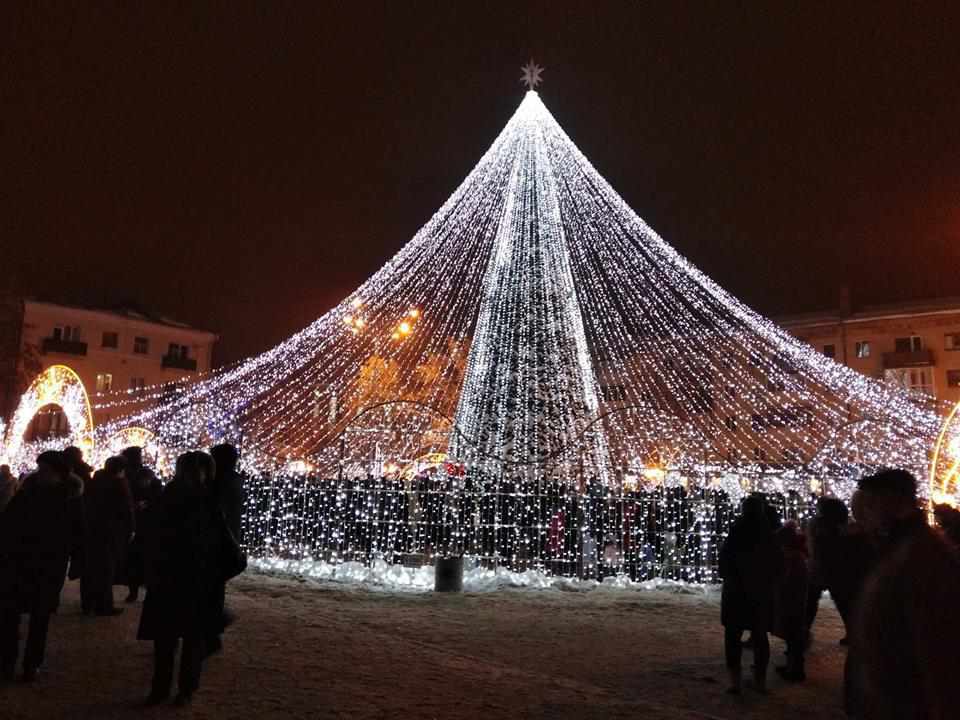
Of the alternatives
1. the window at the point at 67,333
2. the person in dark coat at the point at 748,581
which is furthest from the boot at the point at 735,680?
the window at the point at 67,333

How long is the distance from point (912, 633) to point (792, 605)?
529 centimetres

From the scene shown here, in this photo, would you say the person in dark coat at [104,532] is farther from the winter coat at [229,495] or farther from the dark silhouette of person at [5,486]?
the dark silhouette of person at [5,486]

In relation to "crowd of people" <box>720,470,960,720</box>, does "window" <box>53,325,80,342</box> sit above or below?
above

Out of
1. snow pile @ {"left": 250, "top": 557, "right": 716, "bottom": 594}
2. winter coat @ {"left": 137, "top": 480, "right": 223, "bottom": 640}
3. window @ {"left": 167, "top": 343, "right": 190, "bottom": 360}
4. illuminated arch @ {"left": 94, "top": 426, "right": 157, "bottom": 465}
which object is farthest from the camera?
window @ {"left": 167, "top": 343, "right": 190, "bottom": 360}

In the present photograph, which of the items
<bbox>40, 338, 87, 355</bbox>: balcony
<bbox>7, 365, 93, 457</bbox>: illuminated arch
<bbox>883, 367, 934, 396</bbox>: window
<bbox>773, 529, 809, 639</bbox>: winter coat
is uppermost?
<bbox>40, 338, 87, 355</bbox>: balcony

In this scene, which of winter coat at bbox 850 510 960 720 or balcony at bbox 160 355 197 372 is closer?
winter coat at bbox 850 510 960 720

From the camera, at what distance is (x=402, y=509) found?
12.5 m

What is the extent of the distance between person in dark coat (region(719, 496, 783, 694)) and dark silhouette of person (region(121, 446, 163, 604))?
6.21 meters

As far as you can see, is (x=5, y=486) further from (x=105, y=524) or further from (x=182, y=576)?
(x=182, y=576)

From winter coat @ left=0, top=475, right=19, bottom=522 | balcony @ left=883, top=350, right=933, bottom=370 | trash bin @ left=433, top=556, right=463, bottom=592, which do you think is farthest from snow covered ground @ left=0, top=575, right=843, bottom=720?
→ balcony @ left=883, top=350, right=933, bottom=370

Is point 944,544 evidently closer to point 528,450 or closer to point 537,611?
point 537,611

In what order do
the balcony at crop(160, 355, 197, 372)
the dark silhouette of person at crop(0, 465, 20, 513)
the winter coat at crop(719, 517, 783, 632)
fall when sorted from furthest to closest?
the balcony at crop(160, 355, 197, 372) → the dark silhouette of person at crop(0, 465, 20, 513) → the winter coat at crop(719, 517, 783, 632)

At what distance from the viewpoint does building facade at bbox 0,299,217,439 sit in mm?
41109

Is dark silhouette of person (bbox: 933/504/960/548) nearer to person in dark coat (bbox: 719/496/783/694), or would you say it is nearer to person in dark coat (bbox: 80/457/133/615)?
person in dark coat (bbox: 719/496/783/694)
